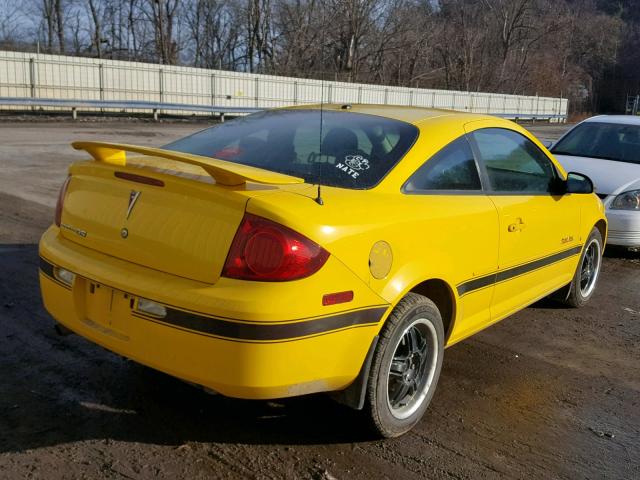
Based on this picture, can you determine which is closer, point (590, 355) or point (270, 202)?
point (270, 202)

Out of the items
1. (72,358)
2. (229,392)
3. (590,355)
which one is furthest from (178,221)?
(590,355)

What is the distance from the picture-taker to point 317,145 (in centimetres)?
364

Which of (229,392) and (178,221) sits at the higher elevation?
(178,221)

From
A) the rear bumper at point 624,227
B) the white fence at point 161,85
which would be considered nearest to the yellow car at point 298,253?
the rear bumper at point 624,227

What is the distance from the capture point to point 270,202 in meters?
2.73

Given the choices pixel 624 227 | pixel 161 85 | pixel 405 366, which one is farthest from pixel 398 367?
pixel 161 85

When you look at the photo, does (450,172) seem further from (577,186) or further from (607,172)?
(607,172)

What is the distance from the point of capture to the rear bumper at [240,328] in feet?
8.58

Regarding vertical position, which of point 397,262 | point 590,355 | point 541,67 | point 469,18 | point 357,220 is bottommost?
point 590,355

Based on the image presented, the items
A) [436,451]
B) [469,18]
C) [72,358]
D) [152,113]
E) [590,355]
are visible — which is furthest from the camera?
[469,18]

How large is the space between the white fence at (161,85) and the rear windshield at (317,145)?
18755 mm

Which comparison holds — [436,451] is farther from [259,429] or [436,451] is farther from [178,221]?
[178,221]

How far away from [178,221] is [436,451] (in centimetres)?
163

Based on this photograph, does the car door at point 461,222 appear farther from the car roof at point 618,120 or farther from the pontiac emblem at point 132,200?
the car roof at point 618,120
